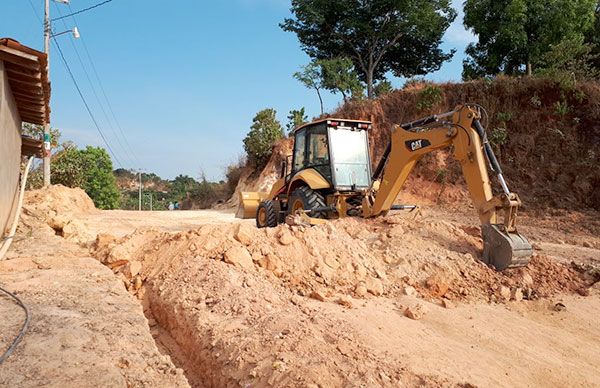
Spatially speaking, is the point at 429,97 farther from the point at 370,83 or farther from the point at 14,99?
the point at 14,99

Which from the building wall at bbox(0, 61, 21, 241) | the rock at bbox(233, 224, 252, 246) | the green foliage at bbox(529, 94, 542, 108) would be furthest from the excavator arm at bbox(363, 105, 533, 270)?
the green foliage at bbox(529, 94, 542, 108)

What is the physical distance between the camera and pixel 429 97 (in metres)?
18.1

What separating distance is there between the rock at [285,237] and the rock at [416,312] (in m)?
1.90

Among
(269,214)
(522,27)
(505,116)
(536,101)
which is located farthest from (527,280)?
(522,27)

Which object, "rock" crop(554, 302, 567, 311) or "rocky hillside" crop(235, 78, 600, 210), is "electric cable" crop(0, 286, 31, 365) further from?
"rocky hillside" crop(235, 78, 600, 210)

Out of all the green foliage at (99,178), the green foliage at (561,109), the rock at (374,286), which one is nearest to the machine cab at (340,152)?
the rock at (374,286)

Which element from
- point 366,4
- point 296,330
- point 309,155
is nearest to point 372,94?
point 366,4

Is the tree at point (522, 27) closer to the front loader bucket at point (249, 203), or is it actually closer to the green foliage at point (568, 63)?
the green foliage at point (568, 63)

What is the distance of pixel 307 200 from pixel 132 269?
3.91 m

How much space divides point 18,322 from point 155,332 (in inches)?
54.2

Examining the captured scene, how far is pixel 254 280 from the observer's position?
545 centimetres

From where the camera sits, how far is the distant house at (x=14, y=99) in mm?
6449

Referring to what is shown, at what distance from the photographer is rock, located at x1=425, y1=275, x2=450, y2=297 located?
587 cm

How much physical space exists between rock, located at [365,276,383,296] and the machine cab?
3.20 meters
